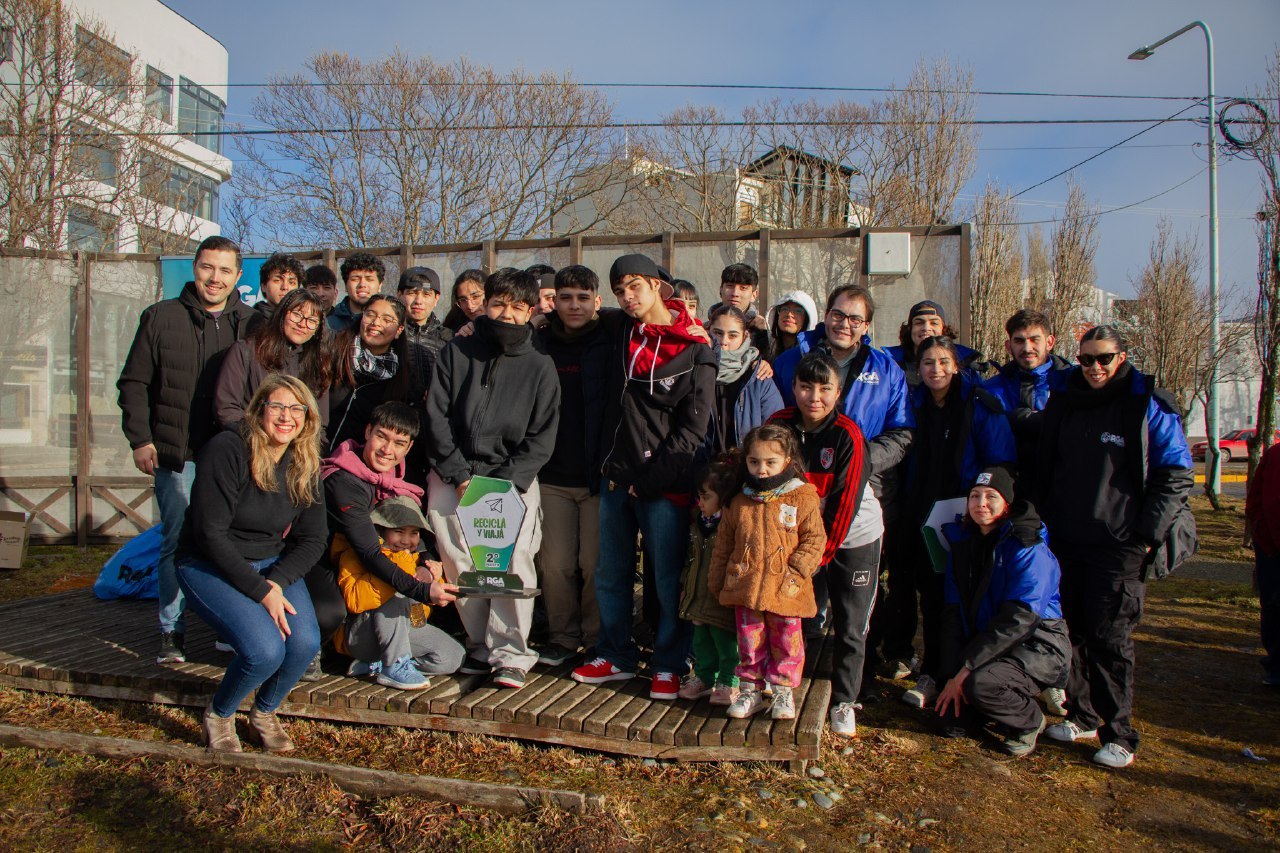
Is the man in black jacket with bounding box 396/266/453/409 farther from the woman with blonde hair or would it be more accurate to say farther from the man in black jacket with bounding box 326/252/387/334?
the woman with blonde hair

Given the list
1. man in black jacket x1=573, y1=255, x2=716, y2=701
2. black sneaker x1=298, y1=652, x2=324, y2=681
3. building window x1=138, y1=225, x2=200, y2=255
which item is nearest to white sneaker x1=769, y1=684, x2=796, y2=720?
man in black jacket x1=573, y1=255, x2=716, y2=701

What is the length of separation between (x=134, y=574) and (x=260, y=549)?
9.55 ft

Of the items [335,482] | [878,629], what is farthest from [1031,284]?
[335,482]

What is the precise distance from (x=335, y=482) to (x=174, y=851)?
5.52 ft

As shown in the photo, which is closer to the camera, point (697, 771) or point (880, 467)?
point (697, 771)

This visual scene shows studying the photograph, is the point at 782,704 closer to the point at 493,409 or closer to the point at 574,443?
the point at 574,443

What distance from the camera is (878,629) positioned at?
494 cm

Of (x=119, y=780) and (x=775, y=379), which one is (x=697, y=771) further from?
(x=119, y=780)

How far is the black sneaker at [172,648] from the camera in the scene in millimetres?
4559

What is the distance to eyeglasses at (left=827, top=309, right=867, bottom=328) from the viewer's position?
4.48 m

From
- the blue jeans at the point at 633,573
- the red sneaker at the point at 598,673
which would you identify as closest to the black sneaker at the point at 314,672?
the red sneaker at the point at 598,673

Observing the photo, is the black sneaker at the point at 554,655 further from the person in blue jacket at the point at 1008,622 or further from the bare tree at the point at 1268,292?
the bare tree at the point at 1268,292

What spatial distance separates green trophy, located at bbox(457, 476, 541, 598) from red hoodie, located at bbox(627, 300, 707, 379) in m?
0.84

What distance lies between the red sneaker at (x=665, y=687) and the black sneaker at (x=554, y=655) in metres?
0.64
